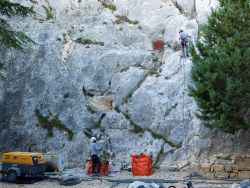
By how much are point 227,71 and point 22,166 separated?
9.53 metres

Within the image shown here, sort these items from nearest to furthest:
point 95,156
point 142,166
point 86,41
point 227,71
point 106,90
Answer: point 227,71, point 95,156, point 142,166, point 106,90, point 86,41

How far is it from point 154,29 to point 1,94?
11.0 meters

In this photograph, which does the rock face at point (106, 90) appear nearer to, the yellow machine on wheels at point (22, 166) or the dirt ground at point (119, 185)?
the dirt ground at point (119, 185)

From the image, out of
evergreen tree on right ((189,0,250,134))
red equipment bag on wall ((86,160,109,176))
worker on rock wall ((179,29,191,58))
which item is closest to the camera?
evergreen tree on right ((189,0,250,134))

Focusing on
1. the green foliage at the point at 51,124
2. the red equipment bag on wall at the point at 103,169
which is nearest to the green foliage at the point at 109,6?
the green foliage at the point at 51,124

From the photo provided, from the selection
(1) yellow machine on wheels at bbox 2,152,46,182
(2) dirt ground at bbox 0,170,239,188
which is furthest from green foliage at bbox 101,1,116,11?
(1) yellow machine on wheels at bbox 2,152,46,182

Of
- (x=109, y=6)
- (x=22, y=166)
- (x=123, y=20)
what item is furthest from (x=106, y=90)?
(x=109, y=6)

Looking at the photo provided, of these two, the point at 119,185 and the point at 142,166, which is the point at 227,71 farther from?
the point at 119,185

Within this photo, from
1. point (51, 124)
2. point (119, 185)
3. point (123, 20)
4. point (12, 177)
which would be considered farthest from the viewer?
point (123, 20)

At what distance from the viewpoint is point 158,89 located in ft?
70.7

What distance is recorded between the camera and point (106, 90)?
22.6 metres

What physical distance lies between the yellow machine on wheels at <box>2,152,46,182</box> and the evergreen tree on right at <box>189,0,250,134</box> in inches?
287

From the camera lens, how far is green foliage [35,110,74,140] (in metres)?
21.1

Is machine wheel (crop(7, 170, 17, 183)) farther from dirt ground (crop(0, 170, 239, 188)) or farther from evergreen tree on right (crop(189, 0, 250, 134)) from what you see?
evergreen tree on right (crop(189, 0, 250, 134))
